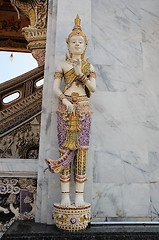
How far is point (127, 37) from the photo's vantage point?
304 centimetres

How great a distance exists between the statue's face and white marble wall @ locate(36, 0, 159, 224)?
1.35ft

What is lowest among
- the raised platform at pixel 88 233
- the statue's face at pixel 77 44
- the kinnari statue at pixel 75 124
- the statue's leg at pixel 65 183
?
the raised platform at pixel 88 233

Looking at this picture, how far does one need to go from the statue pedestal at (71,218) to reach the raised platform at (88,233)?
49mm

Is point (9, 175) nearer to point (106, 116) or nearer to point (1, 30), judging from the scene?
point (106, 116)

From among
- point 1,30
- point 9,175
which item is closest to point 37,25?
point 9,175

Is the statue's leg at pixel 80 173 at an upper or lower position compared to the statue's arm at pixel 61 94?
lower

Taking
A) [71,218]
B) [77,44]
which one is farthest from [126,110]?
[71,218]

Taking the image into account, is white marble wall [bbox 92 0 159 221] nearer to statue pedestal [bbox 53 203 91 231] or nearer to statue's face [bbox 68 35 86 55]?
statue pedestal [bbox 53 203 91 231]

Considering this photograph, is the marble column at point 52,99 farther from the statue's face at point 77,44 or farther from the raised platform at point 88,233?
the statue's face at point 77,44

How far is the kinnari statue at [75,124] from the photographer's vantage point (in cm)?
206

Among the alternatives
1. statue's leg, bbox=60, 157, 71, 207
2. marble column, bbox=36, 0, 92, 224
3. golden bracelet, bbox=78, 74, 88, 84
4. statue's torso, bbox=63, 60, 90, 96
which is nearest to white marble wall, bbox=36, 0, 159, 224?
marble column, bbox=36, 0, 92, 224

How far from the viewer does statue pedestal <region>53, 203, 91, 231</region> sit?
192cm

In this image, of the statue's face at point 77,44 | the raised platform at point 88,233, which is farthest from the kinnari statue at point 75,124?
the raised platform at point 88,233

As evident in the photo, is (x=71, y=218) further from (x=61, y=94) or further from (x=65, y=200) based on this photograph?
(x=61, y=94)
